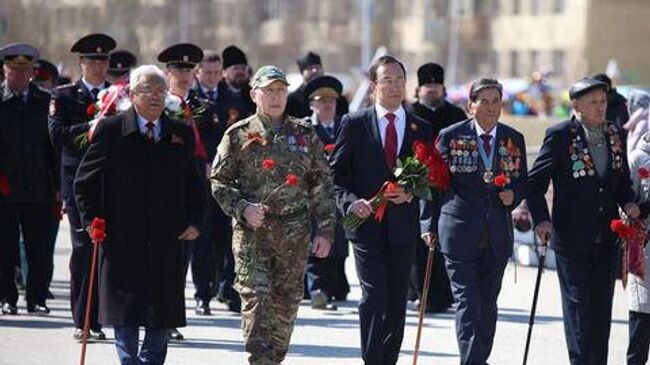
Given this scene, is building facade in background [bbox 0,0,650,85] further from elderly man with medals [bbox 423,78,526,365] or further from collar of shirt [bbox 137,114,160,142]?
collar of shirt [bbox 137,114,160,142]

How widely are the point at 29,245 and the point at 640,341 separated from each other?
573 centimetres

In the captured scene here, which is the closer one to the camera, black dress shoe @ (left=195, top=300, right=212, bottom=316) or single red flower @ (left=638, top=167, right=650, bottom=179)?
single red flower @ (left=638, top=167, right=650, bottom=179)

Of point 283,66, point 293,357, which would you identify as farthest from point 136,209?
point 283,66

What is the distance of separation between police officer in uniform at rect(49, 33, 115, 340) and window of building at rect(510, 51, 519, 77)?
67819mm

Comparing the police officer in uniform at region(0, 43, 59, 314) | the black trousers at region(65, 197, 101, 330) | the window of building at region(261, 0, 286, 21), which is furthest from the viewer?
the window of building at region(261, 0, 286, 21)

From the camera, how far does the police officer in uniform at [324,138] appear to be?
16.6m

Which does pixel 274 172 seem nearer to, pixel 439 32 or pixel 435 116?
pixel 435 116

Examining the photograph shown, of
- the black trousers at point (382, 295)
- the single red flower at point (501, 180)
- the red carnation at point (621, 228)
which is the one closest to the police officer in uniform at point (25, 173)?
the black trousers at point (382, 295)

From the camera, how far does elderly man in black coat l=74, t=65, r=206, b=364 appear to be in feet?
37.4

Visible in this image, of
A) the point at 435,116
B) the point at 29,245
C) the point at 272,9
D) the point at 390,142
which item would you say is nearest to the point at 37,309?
the point at 29,245

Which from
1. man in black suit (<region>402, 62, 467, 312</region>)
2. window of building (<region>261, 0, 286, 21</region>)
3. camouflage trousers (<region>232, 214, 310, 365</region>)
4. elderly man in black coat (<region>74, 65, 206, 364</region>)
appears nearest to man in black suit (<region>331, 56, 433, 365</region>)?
camouflage trousers (<region>232, 214, 310, 365</region>)

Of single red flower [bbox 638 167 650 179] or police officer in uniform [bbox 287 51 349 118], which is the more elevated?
police officer in uniform [bbox 287 51 349 118]

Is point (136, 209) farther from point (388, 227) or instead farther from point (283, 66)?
point (283, 66)

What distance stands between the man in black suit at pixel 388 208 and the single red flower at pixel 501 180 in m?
0.59
